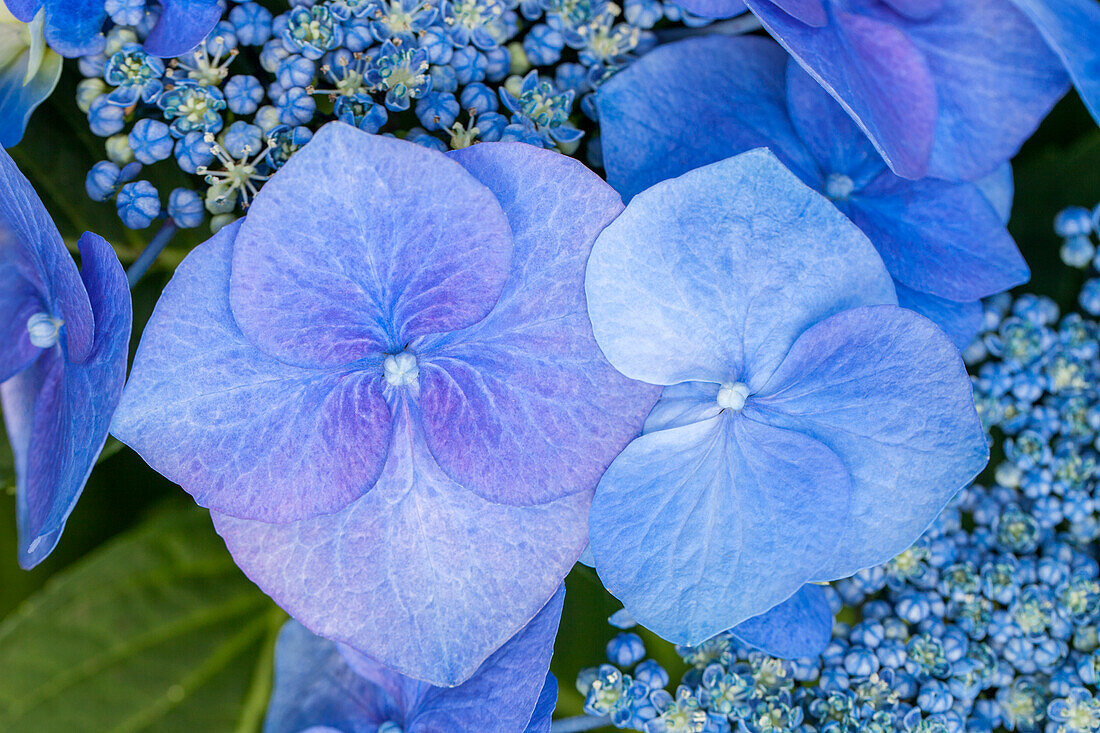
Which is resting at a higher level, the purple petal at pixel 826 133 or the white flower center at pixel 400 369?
the purple petal at pixel 826 133

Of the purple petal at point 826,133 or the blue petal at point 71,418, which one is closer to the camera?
the blue petal at point 71,418

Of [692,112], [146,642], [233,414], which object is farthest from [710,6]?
[146,642]

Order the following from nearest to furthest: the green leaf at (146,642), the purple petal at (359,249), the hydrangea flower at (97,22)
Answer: the purple petal at (359,249) < the hydrangea flower at (97,22) < the green leaf at (146,642)

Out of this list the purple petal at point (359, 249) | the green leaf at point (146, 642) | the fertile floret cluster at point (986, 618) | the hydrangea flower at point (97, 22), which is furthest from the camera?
the green leaf at point (146, 642)

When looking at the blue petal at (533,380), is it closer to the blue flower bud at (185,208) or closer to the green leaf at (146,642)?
the blue flower bud at (185,208)

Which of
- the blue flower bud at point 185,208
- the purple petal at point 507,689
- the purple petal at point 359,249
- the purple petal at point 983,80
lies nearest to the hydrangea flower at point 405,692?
the purple petal at point 507,689

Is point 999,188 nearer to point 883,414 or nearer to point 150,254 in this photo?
point 883,414

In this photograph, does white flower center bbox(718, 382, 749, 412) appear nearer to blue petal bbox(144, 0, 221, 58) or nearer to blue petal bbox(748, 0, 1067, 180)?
blue petal bbox(748, 0, 1067, 180)
